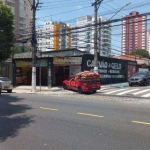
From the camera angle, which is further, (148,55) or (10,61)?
(148,55)

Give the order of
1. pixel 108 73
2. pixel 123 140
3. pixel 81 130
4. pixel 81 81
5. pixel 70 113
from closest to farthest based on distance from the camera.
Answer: pixel 123 140
pixel 81 130
pixel 70 113
pixel 81 81
pixel 108 73

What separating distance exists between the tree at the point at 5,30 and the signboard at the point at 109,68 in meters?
8.69

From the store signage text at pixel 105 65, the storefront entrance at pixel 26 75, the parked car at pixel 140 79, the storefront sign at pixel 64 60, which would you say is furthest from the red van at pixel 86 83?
the storefront entrance at pixel 26 75

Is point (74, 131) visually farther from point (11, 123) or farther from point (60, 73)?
point (60, 73)

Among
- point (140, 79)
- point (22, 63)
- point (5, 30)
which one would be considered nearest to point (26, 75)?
point (22, 63)

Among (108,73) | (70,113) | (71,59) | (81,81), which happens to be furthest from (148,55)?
(70,113)

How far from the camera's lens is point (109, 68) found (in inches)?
1363

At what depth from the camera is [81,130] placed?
7.52 metres

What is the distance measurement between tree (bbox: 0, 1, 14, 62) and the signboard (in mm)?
8685

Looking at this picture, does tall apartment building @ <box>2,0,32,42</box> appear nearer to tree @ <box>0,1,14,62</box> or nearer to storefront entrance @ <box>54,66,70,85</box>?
storefront entrance @ <box>54,66,70,85</box>

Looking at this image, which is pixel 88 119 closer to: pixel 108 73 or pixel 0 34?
pixel 0 34

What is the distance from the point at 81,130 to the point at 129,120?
2.25 m

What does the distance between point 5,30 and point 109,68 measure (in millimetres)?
14757

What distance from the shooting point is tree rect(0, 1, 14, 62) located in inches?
1061
